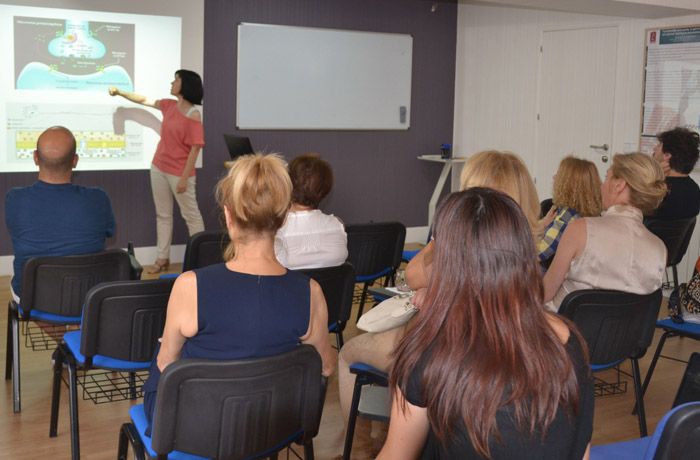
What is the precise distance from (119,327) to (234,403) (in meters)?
1.04

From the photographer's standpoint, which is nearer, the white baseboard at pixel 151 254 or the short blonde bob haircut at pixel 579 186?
the short blonde bob haircut at pixel 579 186

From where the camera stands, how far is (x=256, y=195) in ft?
7.45

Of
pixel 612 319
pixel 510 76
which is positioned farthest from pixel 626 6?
pixel 612 319

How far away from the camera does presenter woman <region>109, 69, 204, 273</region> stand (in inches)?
260

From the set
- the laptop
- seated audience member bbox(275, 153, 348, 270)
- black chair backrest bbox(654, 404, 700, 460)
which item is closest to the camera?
black chair backrest bbox(654, 404, 700, 460)

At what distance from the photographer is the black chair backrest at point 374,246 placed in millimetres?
4348

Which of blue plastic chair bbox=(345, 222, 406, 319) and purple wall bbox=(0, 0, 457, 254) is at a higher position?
purple wall bbox=(0, 0, 457, 254)

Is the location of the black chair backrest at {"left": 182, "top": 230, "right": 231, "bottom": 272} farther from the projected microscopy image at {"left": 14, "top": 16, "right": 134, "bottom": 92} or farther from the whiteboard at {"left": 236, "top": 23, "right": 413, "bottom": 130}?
the whiteboard at {"left": 236, "top": 23, "right": 413, "bottom": 130}

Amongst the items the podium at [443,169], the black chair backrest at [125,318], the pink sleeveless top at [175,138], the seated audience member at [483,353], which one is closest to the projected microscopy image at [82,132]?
the pink sleeveless top at [175,138]

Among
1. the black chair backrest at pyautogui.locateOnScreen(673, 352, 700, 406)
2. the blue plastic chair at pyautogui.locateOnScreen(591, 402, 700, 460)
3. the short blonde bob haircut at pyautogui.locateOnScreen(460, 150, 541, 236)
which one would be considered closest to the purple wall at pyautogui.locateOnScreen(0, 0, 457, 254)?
the short blonde bob haircut at pyautogui.locateOnScreen(460, 150, 541, 236)

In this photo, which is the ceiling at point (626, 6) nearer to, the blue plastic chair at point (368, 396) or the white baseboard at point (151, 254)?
the white baseboard at point (151, 254)

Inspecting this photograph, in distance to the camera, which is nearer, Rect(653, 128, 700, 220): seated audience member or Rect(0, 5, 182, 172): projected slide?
Rect(653, 128, 700, 220): seated audience member

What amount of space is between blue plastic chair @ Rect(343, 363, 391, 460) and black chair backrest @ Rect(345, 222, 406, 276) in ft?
4.21

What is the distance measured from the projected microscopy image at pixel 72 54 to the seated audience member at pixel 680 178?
413 cm
